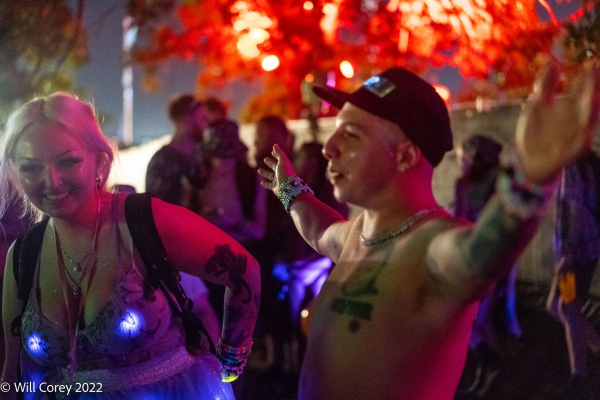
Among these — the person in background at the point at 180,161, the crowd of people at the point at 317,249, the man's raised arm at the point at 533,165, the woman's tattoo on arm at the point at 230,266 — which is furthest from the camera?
the person in background at the point at 180,161

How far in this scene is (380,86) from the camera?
2012 mm

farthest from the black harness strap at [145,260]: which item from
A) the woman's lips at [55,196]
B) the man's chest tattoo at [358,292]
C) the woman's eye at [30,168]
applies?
the man's chest tattoo at [358,292]

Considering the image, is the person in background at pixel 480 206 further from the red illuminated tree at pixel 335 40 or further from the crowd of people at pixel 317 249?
the red illuminated tree at pixel 335 40

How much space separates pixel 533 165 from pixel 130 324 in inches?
60.9

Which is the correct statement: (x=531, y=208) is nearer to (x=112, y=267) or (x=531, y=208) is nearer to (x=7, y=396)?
(x=112, y=267)

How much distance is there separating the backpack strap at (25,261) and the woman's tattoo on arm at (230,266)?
2.32ft

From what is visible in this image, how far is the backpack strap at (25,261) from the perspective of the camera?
96.0 inches

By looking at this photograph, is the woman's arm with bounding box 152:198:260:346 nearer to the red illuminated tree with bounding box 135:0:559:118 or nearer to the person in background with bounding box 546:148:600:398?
the person in background with bounding box 546:148:600:398

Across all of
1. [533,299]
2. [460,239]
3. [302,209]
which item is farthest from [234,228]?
[533,299]

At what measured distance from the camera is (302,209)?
2668mm

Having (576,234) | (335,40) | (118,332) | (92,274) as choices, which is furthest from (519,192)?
(335,40)

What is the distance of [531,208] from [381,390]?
2.59 feet

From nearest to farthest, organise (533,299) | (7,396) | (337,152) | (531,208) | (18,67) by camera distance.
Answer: (531,208) → (337,152) → (7,396) → (18,67) → (533,299)

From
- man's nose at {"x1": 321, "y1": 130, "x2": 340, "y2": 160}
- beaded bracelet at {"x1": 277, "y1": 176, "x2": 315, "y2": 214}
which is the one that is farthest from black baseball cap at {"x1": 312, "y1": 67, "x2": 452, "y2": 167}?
beaded bracelet at {"x1": 277, "y1": 176, "x2": 315, "y2": 214}
